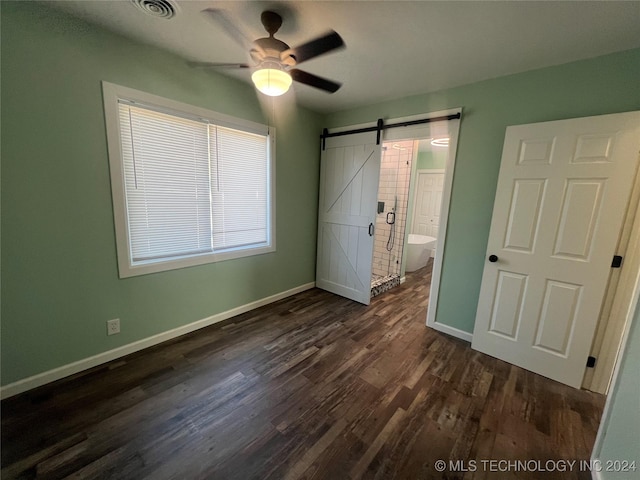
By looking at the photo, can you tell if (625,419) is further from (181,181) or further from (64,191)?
(64,191)

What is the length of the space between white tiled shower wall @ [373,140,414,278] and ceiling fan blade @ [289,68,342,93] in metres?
2.18

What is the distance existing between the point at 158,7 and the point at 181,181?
1241mm

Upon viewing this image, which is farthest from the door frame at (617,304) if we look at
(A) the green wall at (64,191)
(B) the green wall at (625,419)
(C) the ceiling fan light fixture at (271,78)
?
(A) the green wall at (64,191)

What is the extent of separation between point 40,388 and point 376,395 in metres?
2.45

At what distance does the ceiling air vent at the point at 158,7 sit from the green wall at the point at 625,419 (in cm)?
310

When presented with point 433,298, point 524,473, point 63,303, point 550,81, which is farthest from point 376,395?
point 550,81

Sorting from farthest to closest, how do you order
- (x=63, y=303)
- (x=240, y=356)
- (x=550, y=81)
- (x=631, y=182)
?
1. (x=240, y=356)
2. (x=550, y=81)
3. (x=63, y=303)
4. (x=631, y=182)

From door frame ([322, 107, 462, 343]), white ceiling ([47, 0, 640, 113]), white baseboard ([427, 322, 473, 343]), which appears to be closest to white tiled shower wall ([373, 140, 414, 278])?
door frame ([322, 107, 462, 343])

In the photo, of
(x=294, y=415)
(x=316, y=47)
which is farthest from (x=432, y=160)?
(x=294, y=415)

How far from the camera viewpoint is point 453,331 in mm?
2762

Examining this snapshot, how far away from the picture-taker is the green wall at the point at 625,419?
1107mm

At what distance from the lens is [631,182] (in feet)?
5.75

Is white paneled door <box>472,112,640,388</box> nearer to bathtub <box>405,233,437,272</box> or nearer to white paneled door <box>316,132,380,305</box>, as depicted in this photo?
white paneled door <box>316,132,380,305</box>

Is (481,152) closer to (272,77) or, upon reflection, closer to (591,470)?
(272,77)
